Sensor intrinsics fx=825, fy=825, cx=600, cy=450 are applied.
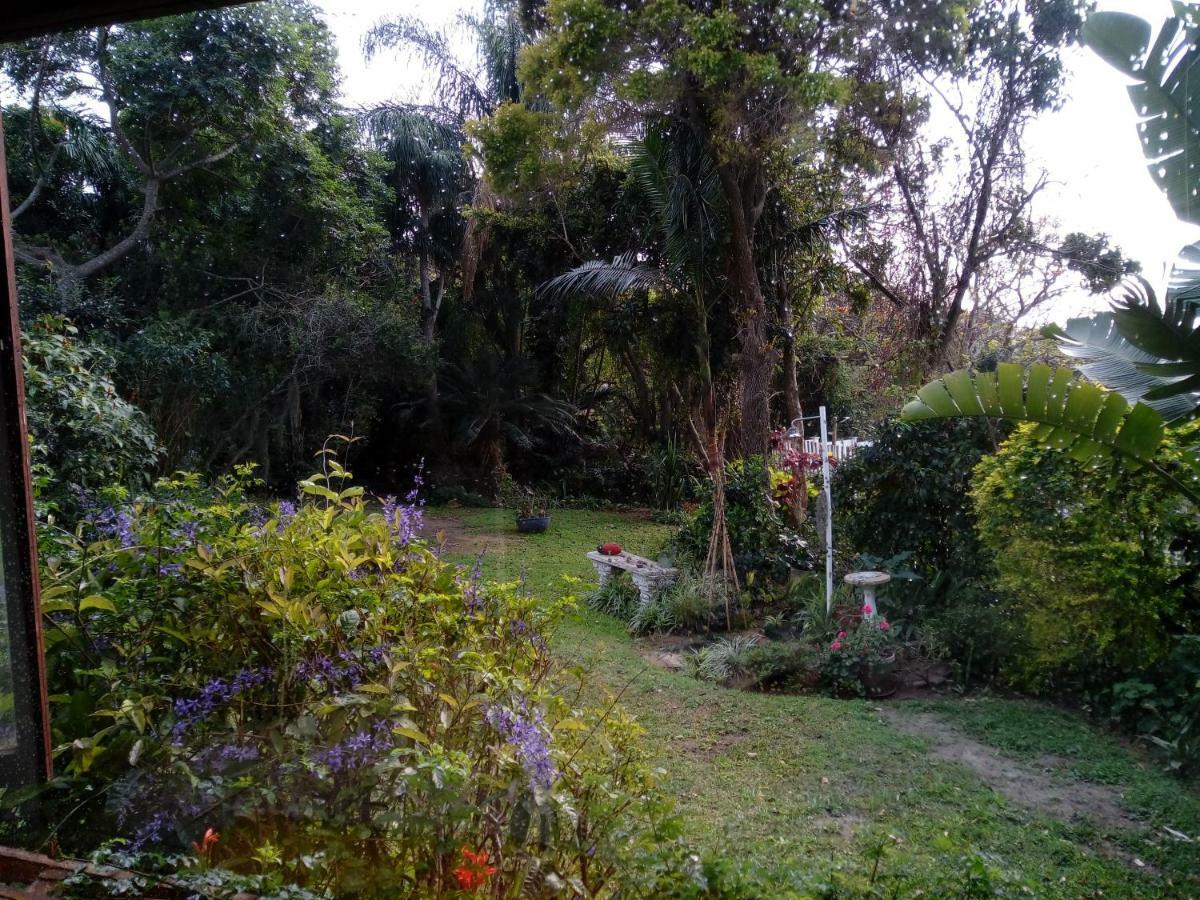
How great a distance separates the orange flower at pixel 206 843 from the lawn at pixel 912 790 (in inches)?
39.9

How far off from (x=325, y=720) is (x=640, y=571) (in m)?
4.57

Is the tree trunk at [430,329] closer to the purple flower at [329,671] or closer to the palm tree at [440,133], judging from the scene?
the palm tree at [440,133]

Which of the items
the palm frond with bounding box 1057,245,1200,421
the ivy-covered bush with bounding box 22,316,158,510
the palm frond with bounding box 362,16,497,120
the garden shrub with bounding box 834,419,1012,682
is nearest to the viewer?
the palm frond with bounding box 1057,245,1200,421

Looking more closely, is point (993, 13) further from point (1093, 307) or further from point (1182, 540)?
point (1182, 540)

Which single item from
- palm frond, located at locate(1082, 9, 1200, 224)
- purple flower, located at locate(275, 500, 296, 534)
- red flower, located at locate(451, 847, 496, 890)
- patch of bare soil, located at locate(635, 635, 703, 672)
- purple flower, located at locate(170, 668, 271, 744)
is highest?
palm frond, located at locate(1082, 9, 1200, 224)

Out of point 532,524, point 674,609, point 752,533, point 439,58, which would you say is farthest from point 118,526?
point 532,524

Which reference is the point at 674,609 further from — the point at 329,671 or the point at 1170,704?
the point at 329,671

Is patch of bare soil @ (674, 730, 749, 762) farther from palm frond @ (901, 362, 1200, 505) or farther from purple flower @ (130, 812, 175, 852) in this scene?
purple flower @ (130, 812, 175, 852)

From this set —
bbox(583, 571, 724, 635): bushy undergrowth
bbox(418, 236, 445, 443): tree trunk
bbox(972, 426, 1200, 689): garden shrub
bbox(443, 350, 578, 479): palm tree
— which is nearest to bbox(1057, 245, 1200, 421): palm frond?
bbox(972, 426, 1200, 689): garden shrub

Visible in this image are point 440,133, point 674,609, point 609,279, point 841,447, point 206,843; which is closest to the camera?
point 206,843

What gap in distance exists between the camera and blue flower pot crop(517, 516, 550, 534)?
7695 millimetres

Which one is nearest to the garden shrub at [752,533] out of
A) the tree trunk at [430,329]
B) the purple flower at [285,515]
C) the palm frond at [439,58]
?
the tree trunk at [430,329]

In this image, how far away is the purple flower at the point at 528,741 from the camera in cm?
156

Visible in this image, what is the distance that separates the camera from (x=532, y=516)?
816 cm
